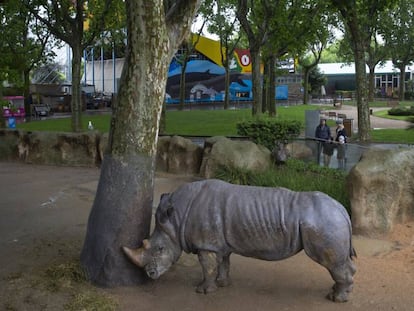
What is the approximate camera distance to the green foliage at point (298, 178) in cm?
972

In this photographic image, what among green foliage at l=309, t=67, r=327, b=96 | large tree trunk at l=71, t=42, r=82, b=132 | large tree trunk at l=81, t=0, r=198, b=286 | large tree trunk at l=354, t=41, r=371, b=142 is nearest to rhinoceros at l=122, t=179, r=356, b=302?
large tree trunk at l=81, t=0, r=198, b=286

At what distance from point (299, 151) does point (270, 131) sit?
95 centimetres

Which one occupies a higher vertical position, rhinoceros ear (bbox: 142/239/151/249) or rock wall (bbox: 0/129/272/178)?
rock wall (bbox: 0/129/272/178)

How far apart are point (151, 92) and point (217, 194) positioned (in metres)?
1.51

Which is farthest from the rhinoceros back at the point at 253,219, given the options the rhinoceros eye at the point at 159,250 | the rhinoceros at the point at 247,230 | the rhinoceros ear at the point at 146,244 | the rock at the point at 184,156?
the rock at the point at 184,156

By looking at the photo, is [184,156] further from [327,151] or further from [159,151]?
[327,151]

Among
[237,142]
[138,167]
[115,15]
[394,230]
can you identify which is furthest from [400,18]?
[138,167]

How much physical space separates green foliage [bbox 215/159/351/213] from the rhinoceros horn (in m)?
4.17

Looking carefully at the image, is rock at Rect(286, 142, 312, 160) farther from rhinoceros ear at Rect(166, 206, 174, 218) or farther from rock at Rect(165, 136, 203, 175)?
rhinoceros ear at Rect(166, 206, 174, 218)

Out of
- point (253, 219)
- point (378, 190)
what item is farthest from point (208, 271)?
point (378, 190)

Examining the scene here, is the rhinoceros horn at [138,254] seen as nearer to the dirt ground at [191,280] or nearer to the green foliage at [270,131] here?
the dirt ground at [191,280]

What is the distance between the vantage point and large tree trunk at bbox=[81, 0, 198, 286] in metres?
6.40

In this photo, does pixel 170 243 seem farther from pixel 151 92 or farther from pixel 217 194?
pixel 151 92

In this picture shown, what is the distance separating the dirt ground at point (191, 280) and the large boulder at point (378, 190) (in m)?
0.29
